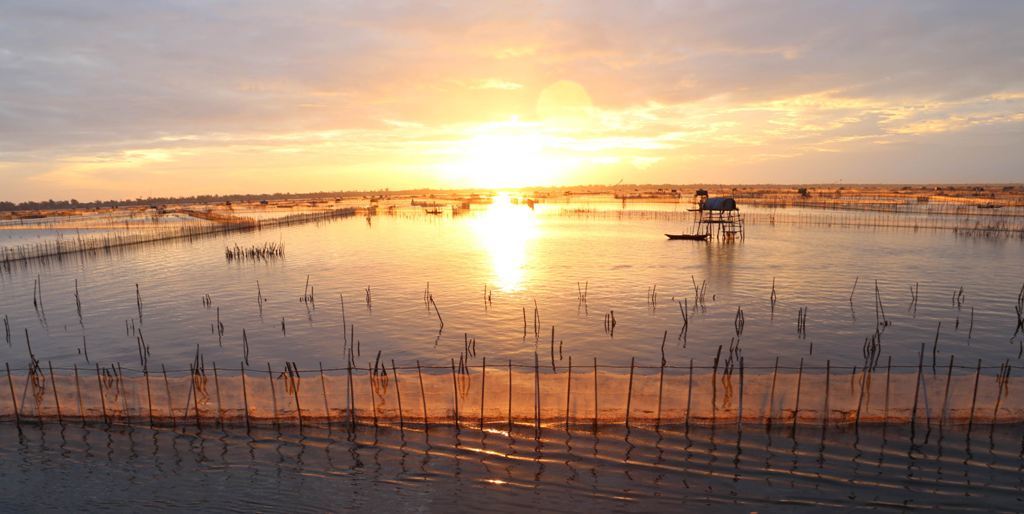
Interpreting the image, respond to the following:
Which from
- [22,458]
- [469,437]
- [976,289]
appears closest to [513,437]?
[469,437]

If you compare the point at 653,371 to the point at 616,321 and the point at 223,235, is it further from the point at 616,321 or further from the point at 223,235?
the point at 223,235

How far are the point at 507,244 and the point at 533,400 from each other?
30596mm

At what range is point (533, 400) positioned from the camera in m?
10.4

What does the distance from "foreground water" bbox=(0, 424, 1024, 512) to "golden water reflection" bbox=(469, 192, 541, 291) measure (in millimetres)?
14509

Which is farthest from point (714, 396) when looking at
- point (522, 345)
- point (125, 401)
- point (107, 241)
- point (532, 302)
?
point (107, 241)

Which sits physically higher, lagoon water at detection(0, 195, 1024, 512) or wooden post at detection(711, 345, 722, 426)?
wooden post at detection(711, 345, 722, 426)

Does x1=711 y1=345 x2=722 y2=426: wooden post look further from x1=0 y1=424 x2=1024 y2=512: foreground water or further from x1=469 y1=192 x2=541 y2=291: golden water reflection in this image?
x1=469 y1=192 x2=541 y2=291: golden water reflection

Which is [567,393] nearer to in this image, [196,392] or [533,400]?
[533,400]

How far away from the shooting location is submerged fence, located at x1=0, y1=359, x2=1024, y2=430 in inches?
390

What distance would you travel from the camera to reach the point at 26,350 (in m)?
16.2

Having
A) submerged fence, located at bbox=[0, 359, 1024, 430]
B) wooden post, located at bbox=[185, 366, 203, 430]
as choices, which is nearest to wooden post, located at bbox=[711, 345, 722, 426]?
submerged fence, located at bbox=[0, 359, 1024, 430]

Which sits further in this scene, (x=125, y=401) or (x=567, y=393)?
(x=125, y=401)

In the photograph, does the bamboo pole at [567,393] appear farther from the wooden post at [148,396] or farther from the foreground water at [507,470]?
the wooden post at [148,396]

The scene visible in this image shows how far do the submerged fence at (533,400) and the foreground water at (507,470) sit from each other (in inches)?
10.4
